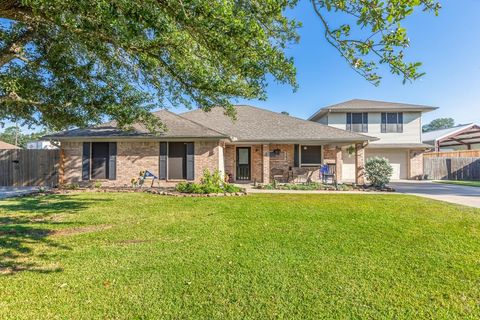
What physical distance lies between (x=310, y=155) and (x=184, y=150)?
7.93m

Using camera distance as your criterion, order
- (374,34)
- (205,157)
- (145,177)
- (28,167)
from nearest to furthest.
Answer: (374,34) < (145,177) < (205,157) < (28,167)

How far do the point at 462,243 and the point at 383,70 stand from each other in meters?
4.20

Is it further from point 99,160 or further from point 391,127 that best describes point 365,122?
point 99,160

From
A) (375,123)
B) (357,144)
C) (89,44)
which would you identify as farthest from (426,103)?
(89,44)

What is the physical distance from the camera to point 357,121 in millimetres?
20484

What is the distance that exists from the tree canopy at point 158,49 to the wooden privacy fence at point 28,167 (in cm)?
575

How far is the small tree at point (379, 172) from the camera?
539 inches

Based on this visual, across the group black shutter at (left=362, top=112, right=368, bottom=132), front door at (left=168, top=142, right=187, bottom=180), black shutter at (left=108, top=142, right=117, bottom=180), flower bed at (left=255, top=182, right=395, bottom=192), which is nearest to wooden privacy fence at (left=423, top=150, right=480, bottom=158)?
black shutter at (left=362, top=112, right=368, bottom=132)

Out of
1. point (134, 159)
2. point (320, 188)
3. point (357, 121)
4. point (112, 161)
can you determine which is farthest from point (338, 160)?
point (112, 161)

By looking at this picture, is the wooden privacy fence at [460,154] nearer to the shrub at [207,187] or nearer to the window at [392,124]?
the window at [392,124]

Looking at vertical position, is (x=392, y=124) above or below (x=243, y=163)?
above

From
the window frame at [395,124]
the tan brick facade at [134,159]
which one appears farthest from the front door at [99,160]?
the window frame at [395,124]

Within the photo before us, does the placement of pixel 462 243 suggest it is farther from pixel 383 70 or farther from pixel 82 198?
pixel 82 198

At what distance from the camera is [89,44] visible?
527cm
